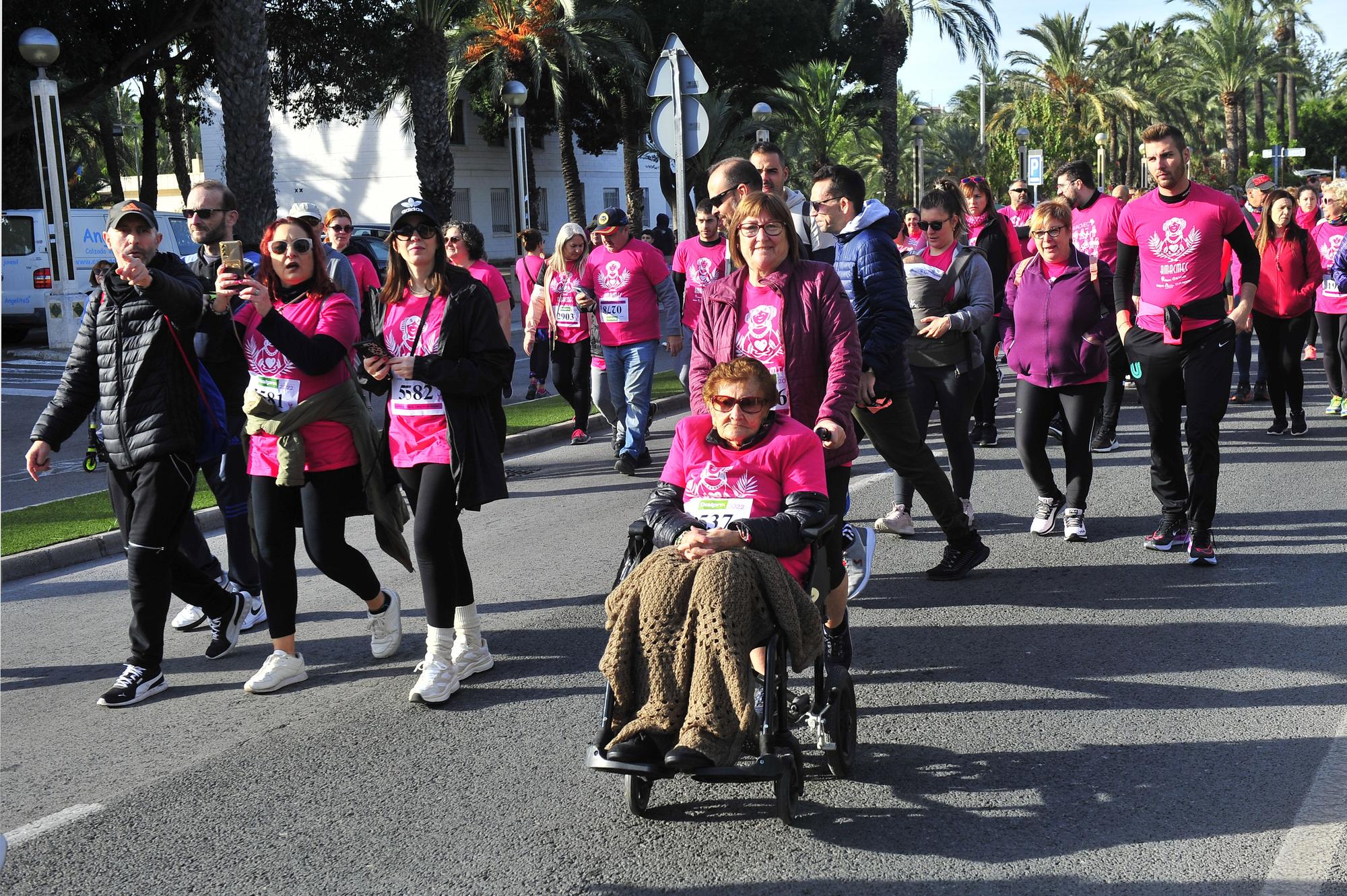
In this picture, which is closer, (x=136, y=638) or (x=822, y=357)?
(x=822, y=357)

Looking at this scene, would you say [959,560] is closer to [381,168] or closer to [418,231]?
[418,231]

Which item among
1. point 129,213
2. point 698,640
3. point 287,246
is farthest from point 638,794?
point 129,213

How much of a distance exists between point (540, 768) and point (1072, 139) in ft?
174

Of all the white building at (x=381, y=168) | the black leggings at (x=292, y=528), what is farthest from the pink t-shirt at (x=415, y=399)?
the white building at (x=381, y=168)

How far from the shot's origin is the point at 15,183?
86.1 ft

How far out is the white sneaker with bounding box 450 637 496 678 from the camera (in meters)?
5.30

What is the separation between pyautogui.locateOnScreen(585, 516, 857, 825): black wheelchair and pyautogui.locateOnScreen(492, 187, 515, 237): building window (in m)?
45.9

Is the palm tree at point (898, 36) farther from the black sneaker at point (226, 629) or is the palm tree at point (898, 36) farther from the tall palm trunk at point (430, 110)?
the black sneaker at point (226, 629)

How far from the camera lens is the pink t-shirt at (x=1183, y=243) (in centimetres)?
657

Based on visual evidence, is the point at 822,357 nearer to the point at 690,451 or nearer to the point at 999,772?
the point at 690,451

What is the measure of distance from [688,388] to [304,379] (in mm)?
1567

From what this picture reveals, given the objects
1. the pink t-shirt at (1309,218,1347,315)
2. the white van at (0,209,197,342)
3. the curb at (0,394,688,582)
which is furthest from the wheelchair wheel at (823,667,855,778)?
the white van at (0,209,197,342)

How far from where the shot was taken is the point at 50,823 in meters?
4.08

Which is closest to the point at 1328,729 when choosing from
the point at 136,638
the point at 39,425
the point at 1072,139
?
the point at 136,638
